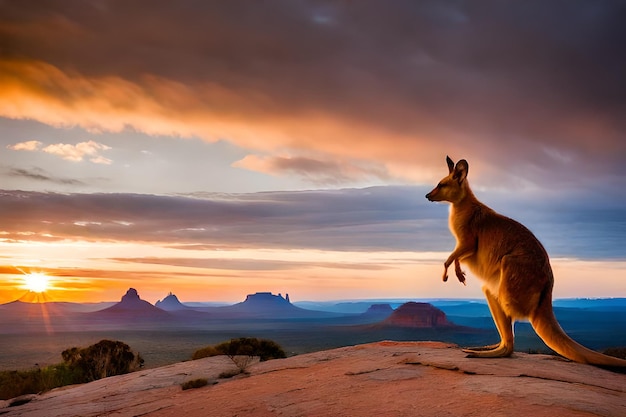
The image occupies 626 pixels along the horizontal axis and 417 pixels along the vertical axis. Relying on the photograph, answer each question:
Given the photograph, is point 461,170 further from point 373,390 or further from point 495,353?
point 373,390

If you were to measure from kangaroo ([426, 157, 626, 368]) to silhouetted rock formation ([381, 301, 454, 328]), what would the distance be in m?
149

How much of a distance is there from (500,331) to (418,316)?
153 metres

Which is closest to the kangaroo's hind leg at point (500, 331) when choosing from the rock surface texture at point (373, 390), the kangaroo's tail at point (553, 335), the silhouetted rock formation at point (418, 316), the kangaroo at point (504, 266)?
the kangaroo at point (504, 266)

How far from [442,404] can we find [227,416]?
10.3 ft

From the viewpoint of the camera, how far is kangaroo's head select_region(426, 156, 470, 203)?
1065 centimetres

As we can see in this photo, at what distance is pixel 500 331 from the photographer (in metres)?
10.2

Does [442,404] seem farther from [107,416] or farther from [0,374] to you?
[0,374]

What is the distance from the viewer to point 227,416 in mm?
8352

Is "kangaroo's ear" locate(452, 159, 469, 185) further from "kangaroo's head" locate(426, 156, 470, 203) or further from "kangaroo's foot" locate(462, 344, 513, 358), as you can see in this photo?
"kangaroo's foot" locate(462, 344, 513, 358)

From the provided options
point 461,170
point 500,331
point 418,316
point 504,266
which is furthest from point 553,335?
point 418,316

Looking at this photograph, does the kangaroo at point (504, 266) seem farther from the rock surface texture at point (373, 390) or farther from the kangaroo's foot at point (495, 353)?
the rock surface texture at point (373, 390)

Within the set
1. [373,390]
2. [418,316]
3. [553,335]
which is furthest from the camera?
[418,316]

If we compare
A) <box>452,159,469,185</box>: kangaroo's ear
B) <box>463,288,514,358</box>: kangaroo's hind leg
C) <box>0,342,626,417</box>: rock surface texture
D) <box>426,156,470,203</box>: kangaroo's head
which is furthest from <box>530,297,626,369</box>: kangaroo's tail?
Result: <box>452,159,469,185</box>: kangaroo's ear

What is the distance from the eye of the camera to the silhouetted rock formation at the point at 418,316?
6181 inches
